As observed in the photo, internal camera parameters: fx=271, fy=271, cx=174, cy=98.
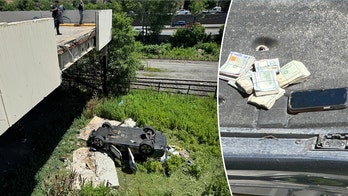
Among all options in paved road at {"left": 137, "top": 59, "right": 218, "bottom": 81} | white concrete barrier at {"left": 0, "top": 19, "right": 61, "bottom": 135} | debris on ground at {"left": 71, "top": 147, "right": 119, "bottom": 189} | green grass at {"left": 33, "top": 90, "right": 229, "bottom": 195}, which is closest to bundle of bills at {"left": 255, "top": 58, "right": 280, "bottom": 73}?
white concrete barrier at {"left": 0, "top": 19, "right": 61, "bottom": 135}

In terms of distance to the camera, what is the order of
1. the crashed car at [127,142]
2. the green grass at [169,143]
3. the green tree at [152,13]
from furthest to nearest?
the green tree at [152,13] → the crashed car at [127,142] → the green grass at [169,143]

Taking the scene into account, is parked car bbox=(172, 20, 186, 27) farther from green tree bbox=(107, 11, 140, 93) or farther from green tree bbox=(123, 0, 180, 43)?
green tree bbox=(107, 11, 140, 93)

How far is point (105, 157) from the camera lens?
900 cm

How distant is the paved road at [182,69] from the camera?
19.4 m

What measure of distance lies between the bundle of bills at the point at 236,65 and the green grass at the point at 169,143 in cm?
534

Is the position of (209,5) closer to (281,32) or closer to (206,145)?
(206,145)

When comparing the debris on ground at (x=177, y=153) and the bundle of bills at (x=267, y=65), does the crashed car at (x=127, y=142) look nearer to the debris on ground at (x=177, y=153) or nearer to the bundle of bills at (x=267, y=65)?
the debris on ground at (x=177, y=153)

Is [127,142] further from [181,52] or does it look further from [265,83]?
[181,52]

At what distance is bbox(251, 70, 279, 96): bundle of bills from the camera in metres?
0.86

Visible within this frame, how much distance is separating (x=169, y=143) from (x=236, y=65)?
31.1ft

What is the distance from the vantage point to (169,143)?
1025 cm

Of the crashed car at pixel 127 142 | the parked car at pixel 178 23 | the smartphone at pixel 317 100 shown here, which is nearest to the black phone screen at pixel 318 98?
the smartphone at pixel 317 100

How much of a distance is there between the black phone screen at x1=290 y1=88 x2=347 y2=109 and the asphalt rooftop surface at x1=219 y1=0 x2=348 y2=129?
2cm

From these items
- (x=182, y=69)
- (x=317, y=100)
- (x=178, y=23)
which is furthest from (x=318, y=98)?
(x=178, y=23)
